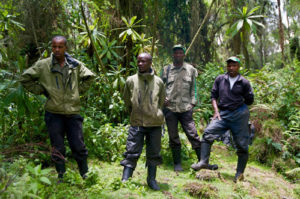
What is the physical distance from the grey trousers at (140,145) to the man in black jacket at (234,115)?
97 cm

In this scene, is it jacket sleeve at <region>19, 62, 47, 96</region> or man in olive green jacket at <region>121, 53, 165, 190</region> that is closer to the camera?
jacket sleeve at <region>19, 62, 47, 96</region>

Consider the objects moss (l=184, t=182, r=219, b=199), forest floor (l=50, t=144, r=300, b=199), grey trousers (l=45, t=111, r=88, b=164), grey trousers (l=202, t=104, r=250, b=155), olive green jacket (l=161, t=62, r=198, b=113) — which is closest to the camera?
forest floor (l=50, t=144, r=300, b=199)

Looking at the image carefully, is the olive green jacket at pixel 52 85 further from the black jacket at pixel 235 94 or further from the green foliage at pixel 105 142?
the black jacket at pixel 235 94

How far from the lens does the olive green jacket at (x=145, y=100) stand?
418 cm

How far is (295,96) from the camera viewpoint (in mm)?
7426

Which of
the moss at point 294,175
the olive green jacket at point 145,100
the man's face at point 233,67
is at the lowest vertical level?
the moss at point 294,175

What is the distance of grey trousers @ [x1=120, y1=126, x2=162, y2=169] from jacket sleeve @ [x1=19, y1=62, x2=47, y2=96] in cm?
142

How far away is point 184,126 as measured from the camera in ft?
17.9

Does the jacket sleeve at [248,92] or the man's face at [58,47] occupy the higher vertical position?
the man's face at [58,47]

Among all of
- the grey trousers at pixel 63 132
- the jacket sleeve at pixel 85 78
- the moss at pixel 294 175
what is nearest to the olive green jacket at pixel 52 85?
the grey trousers at pixel 63 132

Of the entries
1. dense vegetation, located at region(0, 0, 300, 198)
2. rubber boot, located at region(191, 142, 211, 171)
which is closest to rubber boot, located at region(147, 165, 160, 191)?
dense vegetation, located at region(0, 0, 300, 198)

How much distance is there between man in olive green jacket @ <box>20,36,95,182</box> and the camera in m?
3.91

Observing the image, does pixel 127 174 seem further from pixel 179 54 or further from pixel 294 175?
pixel 294 175

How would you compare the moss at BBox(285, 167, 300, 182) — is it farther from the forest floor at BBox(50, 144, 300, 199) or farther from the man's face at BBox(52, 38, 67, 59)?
the man's face at BBox(52, 38, 67, 59)
